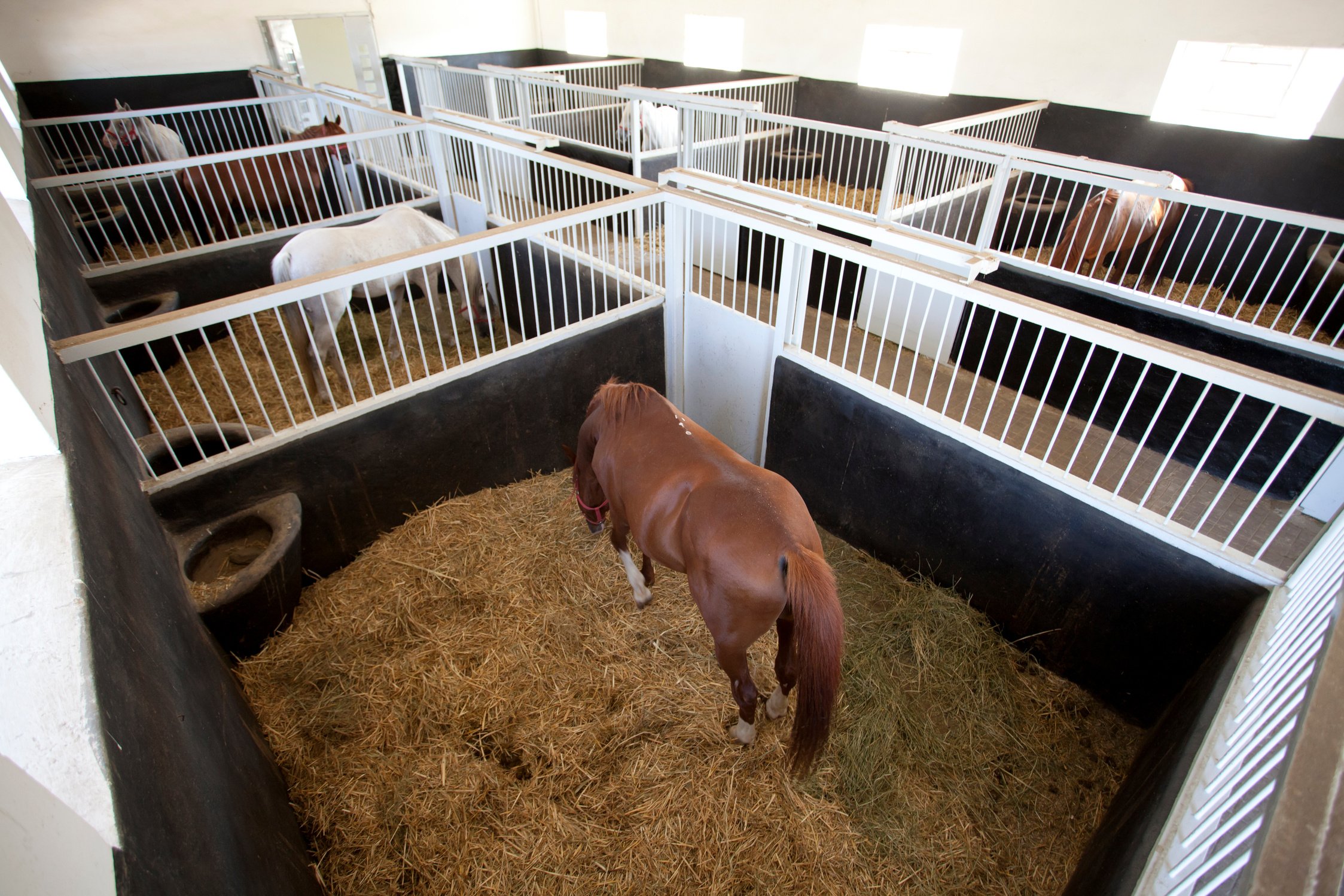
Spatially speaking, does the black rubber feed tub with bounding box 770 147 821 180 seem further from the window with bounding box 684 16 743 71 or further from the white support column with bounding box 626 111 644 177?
the window with bounding box 684 16 743 71

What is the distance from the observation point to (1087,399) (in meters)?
3.27

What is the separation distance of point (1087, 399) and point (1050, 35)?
14.9ft

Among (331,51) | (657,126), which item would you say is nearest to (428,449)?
(657,126)

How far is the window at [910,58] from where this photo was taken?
6.38m

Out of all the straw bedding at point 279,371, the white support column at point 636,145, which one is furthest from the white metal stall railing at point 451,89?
the straw bedding at point 279,371

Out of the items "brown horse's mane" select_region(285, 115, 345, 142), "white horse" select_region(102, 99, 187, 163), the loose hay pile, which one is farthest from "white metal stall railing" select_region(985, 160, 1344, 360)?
"white horse" select_region(102, 99, 187, 163)

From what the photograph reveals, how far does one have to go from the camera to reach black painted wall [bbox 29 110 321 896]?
832 millimetres

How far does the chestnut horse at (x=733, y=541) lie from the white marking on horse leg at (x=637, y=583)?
8.9 inches

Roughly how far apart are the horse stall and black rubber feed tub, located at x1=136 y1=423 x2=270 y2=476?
0.02 metres

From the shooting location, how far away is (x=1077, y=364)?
10.8 ft

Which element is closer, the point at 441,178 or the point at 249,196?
the point at 441,178

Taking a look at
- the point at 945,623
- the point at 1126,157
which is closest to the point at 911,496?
the point at 945,623

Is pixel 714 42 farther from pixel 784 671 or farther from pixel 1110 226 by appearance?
pixel 784 671

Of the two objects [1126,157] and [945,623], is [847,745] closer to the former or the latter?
[945,623]
